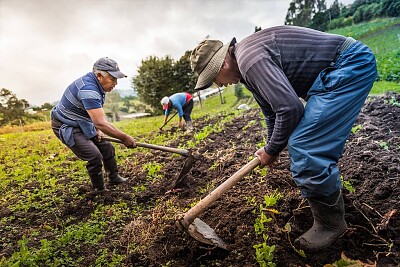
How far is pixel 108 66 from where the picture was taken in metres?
3.91

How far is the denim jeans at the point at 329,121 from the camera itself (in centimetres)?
179

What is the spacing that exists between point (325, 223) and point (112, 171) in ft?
11.8

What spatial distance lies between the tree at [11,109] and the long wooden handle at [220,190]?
28.9 m

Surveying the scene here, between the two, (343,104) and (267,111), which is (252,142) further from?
(343,104)

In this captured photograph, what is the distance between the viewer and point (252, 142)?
5.32 m

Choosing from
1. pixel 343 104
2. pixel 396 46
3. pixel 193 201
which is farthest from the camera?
pixel 396 46

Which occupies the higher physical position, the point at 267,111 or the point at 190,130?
the point at 267,111

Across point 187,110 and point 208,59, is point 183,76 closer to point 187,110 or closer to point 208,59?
point 187,110

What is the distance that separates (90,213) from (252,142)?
3.12m

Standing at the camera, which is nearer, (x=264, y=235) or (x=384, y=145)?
(x=264, y=235)

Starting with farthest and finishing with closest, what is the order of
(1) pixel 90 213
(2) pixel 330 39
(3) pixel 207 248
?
(1) pixel 90 213 → (3) pixel 207 248 → (2) pixel 330 39

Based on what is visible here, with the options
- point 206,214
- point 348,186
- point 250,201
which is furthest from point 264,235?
point 348,186

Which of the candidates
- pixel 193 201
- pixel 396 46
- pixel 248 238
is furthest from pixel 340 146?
pixel 396 46

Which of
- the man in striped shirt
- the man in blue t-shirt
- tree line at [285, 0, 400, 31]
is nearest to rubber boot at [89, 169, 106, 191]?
the man in blue t-shirt
